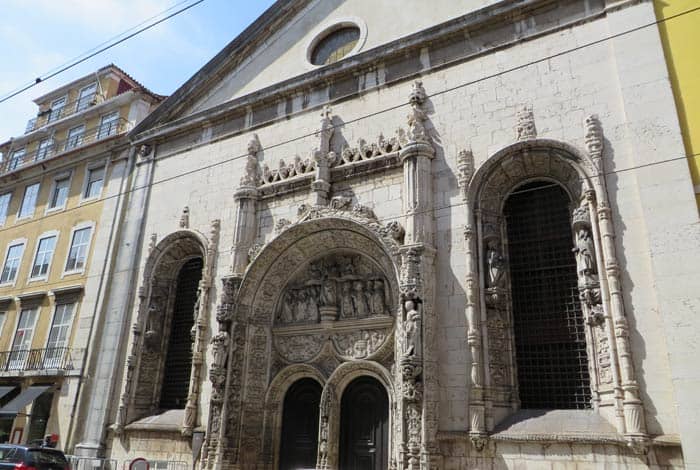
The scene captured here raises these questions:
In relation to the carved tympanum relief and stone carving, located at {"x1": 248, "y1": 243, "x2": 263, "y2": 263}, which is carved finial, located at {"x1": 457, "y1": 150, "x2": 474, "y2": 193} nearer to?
the carved tympanum relief

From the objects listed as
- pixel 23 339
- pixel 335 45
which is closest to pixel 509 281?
pixel 335 45

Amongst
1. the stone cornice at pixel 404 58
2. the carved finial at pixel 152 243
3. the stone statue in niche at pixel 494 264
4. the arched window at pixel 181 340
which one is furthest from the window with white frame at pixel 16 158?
the stone statue in niche at pixel 494 264

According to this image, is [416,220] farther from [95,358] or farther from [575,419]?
[95,358]

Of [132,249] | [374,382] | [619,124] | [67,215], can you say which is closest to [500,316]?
[374,382]

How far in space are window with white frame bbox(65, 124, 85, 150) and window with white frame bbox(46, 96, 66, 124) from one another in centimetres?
236

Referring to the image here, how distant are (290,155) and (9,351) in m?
13.0

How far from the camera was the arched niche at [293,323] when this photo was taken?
12828 millimetres

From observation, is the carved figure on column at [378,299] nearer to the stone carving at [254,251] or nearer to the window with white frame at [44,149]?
the stone carving at [254,251]

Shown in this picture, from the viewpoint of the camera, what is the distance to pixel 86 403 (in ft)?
53.8

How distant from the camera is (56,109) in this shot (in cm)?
2664

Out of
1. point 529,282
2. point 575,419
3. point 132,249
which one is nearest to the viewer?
point 575,419

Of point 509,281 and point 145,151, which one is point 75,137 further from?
point 509,281

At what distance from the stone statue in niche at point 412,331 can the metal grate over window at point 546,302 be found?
6.74 ft

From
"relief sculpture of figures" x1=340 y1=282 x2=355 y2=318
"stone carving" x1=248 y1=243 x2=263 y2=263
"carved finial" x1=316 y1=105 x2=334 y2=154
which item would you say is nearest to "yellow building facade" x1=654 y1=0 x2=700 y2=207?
"relief sculpture of figures" x1=340 y1=282 x2=355 y2=318
